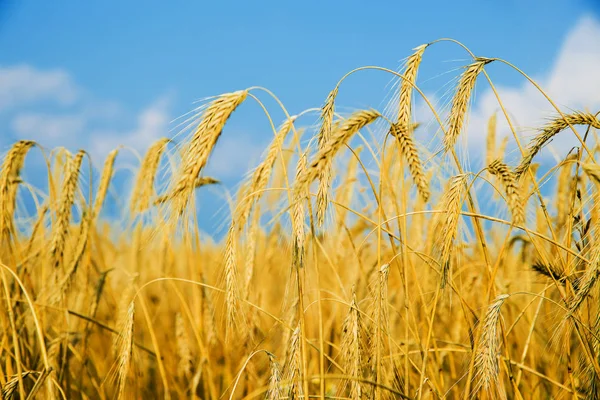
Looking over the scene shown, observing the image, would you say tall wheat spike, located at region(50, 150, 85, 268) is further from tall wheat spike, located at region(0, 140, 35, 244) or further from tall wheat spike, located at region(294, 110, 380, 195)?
tall wheat spike, located at region(294, 110, 380, 195)

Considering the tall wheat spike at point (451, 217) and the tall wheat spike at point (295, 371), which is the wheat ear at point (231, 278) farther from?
the tall wheat spike at point (451, 217)

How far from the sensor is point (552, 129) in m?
2.04

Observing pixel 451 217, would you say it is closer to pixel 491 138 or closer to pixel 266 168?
pixel 266 168

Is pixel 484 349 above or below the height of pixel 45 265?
below

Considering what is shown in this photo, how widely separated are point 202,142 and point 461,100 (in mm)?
951

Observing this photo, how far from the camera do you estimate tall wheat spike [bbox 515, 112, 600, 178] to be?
6.51 feet

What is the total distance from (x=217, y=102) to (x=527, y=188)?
1.82 m

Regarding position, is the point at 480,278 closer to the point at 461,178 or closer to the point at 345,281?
the point at 345,281

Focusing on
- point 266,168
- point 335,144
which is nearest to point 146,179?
point 266,168

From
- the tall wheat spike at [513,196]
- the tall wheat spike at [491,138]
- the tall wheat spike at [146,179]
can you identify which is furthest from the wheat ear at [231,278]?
the tall wheat spike at [491,138]

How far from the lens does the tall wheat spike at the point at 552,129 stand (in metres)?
1.98

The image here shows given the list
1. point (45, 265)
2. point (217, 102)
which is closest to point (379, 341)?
point (217, 102)

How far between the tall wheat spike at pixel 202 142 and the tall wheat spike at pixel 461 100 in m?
0.75

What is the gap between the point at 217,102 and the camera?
6.57 feet
